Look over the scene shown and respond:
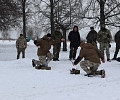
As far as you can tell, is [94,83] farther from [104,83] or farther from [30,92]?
[30,92]

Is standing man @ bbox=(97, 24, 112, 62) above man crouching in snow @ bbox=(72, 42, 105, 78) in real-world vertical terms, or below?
above

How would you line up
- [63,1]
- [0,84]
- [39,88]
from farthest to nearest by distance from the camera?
[63,1]
[0,84]
[39,88]

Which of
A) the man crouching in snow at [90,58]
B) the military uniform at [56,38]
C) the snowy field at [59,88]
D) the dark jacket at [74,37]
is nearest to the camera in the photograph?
the snowy field at [59,88]

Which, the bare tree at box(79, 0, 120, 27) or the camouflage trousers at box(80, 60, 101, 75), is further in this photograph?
the bare tree at box(79, 0, 120, 27)

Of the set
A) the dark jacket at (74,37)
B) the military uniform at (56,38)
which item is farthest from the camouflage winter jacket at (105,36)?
the military uniform at (56,38)

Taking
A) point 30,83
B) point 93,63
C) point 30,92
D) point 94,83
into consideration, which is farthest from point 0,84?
point 93,63

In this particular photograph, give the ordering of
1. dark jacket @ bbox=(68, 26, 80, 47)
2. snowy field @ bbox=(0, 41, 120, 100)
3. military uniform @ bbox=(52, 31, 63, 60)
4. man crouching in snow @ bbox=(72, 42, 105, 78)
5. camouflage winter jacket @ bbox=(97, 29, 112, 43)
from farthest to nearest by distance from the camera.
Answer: military uniform @ bbox=(52, 31, 63, 60)
dark jacket @ bbox=(68, 26, 80, 47)
camouflage winter jacket @ bbox=(97, 29, 112, 43)
man crouching in snow @ bbox=(72, 42, 105, 78)
snowy field @ bbox=(0, 41, 120, 100)

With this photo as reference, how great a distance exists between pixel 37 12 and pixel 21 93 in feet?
60.8

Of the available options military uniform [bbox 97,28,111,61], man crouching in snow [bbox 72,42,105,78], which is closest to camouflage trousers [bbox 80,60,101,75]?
man crouching in snow [bbox 72,42,105,78]

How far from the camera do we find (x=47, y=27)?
85.4 ft

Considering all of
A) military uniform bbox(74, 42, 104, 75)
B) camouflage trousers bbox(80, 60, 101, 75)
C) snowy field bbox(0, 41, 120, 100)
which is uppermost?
military uniform bbox(74, 42, 104, 75)

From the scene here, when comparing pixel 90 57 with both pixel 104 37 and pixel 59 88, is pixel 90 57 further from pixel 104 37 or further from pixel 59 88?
pixel 104 37

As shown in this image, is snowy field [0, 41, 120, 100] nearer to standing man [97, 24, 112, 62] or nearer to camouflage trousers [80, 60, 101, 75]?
camouflage trousers [80, 60, 101, 75]

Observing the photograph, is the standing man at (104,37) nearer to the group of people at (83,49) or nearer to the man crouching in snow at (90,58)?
the group of people at (83,49)
